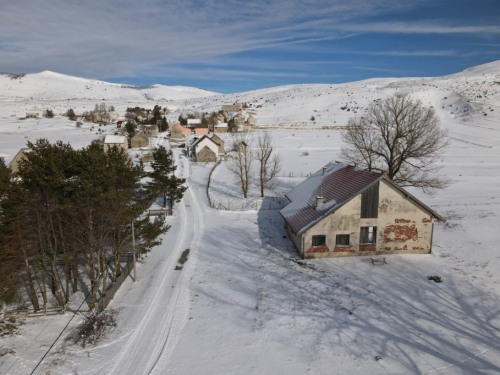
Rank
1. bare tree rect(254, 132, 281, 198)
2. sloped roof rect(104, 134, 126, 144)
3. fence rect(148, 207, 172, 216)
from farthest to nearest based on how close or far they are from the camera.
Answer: sloped roof rect(104, 134, 126, 144), bare tree rect(254, 132, 281, 198), fence rect(148, 207, 172, 216)

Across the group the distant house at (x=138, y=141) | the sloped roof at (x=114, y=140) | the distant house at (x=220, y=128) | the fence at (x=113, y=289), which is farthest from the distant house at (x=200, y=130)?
the fence at (x=113, y=289)

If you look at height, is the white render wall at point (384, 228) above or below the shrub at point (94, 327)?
above

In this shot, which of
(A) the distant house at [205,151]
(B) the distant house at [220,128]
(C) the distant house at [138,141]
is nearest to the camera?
(A) the distant house at [205,151]

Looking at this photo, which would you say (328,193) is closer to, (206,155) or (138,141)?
(206,155)

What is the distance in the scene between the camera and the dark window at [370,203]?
2166 centimetres

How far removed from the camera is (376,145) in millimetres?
31297

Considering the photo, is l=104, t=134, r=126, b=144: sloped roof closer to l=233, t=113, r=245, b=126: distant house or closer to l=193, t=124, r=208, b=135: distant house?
l=193, t=124, r=208, b=135: distant house

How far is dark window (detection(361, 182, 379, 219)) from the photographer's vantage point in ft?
71.1

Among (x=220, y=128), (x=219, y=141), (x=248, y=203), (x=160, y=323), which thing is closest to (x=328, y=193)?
(x=248, y=203)

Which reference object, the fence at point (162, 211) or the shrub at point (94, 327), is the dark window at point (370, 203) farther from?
the fence at point (162, 211)

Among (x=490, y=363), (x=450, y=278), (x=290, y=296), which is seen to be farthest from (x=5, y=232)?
(x=450, y=278)

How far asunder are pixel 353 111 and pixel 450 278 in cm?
11864

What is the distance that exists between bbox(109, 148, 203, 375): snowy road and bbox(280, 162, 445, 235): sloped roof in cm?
801

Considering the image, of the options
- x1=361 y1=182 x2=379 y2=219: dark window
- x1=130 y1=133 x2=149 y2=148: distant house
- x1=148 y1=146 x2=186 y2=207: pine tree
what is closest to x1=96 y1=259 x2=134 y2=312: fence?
x1=148 y1=146 x2=186 y2=207: pine tree
